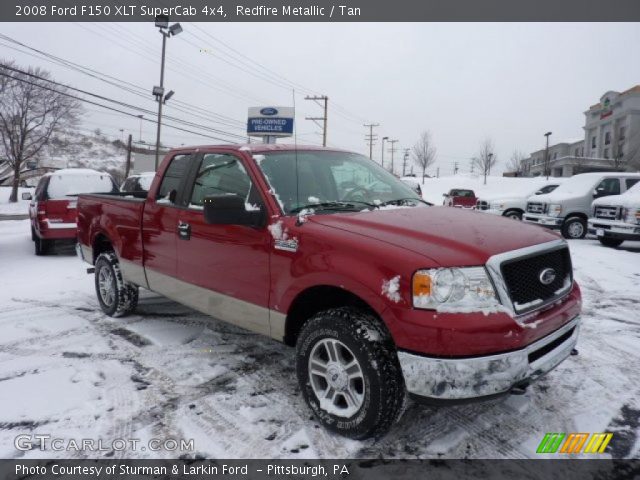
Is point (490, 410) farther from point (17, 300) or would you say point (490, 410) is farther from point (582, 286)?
point (17, 300)

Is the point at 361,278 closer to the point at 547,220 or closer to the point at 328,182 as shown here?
the point at 328,182

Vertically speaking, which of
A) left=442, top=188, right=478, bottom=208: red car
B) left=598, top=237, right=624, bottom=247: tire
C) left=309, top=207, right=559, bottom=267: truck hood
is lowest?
left=598, top=237, right=624, bottom=247: tire

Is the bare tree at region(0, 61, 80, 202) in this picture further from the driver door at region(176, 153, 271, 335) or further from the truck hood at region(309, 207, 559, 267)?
the truck hood at region(309, 207, 559, 267)

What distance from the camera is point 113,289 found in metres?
5.28

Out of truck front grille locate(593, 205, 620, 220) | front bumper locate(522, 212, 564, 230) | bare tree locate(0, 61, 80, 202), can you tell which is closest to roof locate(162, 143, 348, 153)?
truck front grille locate(593, 205, 620, 220)

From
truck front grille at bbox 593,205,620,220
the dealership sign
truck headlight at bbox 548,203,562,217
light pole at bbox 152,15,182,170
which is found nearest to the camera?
truck front grille at bbox 593,205,620,220

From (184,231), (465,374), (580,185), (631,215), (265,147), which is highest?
(580,185)

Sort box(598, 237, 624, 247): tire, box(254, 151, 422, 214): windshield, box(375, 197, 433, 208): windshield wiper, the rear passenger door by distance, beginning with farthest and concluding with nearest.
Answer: box(598, 237, 624, 247): tire → the rear passenger door → box(375, 197, 433, 208): windshield wiper → box(254, 151, 422, 214): windshield

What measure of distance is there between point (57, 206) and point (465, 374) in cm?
951

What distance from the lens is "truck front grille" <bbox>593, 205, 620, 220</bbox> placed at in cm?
1115

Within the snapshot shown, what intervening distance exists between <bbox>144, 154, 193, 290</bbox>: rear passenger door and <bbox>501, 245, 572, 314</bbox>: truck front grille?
2.90 m

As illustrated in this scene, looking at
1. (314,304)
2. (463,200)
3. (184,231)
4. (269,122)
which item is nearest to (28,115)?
(269,122)

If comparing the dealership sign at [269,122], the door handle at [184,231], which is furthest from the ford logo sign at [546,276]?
the dealership sign at [269,122]

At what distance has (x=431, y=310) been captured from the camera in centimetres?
243
